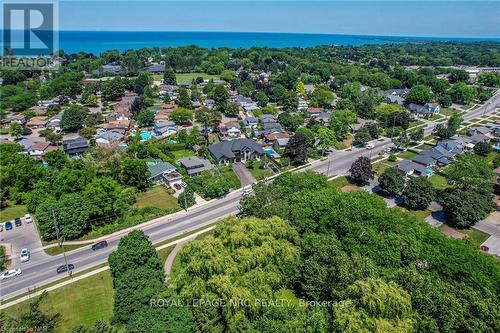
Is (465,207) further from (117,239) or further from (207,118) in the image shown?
(207,118)

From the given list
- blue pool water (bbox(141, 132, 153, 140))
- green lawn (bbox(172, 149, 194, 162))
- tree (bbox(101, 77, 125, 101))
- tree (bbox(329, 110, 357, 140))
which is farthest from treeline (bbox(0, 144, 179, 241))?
tree (bbox(101, 77, 125, 101))

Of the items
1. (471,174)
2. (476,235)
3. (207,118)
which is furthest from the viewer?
(207,118)

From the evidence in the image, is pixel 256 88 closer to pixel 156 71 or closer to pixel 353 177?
pixel 156 71

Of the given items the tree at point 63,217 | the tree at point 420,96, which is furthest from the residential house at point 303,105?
the tree at point 63,217

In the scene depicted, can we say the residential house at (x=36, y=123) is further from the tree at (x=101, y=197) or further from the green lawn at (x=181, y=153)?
the tree at (x=101, y=197)

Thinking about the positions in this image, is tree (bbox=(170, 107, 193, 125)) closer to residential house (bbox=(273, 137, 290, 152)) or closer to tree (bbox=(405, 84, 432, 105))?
residential house (bbox=(273, 137, 290, 152))

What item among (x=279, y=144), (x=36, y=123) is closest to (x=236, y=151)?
(x=279, y=144)
